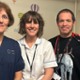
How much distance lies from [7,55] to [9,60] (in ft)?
0.19

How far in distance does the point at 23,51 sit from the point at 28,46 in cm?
10

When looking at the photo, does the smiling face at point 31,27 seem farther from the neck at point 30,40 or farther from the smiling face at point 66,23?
the smiling face at point 66,23

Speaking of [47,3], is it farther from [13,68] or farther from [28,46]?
[13,68]

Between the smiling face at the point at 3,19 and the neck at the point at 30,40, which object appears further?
the neck at the point at 30,40

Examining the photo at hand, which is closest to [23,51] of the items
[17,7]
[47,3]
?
[17,7]

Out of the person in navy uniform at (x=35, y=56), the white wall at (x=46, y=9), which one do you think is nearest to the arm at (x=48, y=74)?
the person in navy uniform at (x=35, y=56)

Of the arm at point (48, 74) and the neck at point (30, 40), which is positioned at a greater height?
the neck at point (30, 40)

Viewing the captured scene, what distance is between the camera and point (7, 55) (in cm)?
92

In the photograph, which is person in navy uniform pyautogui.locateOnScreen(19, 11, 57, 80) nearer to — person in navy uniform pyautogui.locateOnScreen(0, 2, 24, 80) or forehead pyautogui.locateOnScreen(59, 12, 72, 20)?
person in navy uniform pyautogui.locateOnScreen(0, 2, 24, 80)

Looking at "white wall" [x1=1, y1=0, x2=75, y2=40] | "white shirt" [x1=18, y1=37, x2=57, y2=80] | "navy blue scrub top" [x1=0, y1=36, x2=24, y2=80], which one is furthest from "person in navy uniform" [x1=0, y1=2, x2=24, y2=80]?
"white wall" [x1=1, y1=0, x2=75, y2=40]

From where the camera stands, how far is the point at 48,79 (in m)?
1.08

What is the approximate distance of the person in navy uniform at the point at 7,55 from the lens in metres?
0.89

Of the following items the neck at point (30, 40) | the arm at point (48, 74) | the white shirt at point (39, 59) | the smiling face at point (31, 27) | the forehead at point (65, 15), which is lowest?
the arm at point (48, 74)

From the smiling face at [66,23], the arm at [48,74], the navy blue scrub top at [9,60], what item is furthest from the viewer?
the smiling face at [66,23]
